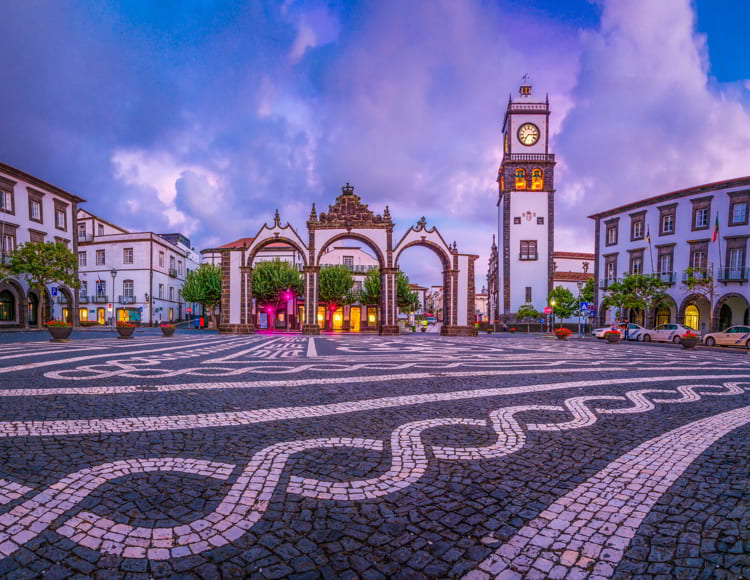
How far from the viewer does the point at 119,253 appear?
153ft

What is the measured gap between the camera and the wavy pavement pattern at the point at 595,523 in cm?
204

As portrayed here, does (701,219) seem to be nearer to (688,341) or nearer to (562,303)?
(562,303)

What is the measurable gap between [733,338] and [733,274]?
11.3 metres

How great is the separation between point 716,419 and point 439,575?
502 cm

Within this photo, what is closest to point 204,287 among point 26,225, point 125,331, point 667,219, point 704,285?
point 26,225

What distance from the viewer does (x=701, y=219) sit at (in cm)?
3291

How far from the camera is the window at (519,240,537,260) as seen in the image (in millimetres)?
48031

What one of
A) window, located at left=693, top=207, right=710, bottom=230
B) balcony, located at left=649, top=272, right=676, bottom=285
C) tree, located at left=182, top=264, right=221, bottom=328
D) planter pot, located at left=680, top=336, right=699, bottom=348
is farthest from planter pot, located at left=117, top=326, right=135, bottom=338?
window, located at left=693, top=207, right=710, bottom=230

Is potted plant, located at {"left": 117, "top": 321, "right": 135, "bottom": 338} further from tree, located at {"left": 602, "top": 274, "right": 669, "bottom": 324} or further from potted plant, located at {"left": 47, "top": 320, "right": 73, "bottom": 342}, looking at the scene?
tree, located at {"left": 602, "top": 274, "right": 669, "bottom": 324}

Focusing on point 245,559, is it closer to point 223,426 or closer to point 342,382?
point 223,426

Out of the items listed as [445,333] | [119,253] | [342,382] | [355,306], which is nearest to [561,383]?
[342,382]

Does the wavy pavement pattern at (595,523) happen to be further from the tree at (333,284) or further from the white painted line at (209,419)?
the tree at (333,284)

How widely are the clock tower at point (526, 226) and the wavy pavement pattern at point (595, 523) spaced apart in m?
46.5

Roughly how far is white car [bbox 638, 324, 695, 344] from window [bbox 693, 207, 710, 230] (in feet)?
Answer: 35.6
